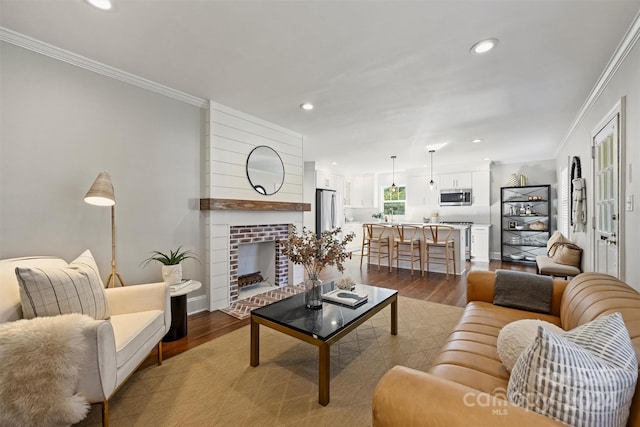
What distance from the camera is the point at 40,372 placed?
128cm

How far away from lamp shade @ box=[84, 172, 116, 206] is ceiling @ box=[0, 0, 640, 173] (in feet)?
3.58

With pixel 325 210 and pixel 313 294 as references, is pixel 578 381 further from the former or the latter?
pixel 325 210

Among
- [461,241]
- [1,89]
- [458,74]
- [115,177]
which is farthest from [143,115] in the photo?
[461,241]

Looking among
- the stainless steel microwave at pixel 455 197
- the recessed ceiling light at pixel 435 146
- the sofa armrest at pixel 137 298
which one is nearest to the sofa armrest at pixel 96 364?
the sofa armrest at pixel 137 298

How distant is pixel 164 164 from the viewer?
296 cm

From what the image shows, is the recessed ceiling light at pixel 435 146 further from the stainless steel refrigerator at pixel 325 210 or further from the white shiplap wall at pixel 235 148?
the stainless steel refrigerator at pixel 325 210

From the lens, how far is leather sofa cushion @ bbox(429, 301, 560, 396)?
1227mm

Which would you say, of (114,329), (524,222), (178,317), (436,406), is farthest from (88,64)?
(524,222)

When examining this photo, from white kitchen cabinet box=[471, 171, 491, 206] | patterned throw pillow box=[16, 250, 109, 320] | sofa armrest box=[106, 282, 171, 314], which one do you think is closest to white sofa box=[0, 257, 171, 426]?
sofa armrest box=[106, 282, 171, 314]

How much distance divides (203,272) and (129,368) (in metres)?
1.66

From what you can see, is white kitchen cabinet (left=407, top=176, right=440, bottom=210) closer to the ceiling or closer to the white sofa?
the ceiling

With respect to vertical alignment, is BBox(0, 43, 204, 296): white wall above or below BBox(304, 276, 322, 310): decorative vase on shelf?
above

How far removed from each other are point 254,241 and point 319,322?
2174 millimetres

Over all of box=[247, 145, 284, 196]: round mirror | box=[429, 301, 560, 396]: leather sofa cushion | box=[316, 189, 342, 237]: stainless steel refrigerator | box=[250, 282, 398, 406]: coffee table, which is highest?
box=[247, 145, 284, 196]: round mirror
